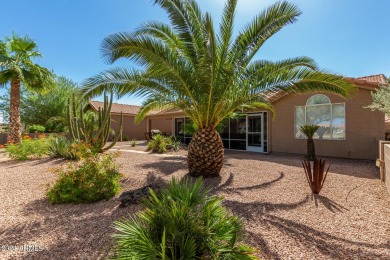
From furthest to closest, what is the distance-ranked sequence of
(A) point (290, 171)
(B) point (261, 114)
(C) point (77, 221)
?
1. (B) point (261, 114)
2. (A) point (290, 171)
3. (C) point (77, 221)

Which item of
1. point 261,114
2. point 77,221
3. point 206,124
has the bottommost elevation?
point 77,221

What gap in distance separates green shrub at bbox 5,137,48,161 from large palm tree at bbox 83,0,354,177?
22.2ft

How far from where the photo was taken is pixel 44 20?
9695 mm

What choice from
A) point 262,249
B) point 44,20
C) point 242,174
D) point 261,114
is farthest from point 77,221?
point 261,114

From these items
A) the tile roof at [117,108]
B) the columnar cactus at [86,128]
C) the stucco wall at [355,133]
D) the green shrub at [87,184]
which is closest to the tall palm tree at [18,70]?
the columnar cactus at [86,128]

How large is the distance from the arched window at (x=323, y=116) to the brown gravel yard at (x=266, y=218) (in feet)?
17.3

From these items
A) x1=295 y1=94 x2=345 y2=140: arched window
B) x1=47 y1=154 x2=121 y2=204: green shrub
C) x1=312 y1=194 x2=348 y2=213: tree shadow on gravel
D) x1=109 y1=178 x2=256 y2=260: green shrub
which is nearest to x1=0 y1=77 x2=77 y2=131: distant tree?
x1=47 y1=154 x2=121 y2=204: green shrub

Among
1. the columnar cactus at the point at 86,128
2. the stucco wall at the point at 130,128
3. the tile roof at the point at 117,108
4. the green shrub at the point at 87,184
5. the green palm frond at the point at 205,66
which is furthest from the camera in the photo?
the stucco wall at the point at 130,128

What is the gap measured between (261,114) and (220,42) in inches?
373

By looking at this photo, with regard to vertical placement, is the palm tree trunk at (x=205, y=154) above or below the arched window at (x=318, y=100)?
below

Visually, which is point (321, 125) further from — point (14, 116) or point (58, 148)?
point (14, 116)

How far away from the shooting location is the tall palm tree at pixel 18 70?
12961 mm

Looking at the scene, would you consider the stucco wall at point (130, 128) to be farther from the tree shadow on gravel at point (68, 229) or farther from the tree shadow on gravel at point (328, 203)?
the tree shadow on gravel at point (328, 203)

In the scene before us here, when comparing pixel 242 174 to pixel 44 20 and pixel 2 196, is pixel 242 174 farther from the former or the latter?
pixel 44 20
